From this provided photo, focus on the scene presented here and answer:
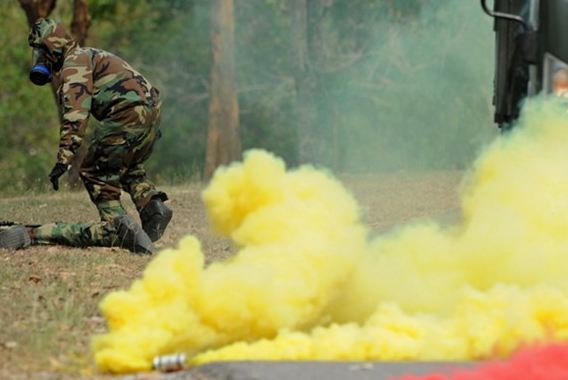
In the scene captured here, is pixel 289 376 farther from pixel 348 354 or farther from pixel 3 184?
pixel 3 184

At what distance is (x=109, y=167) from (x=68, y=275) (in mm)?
1616

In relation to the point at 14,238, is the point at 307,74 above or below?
above

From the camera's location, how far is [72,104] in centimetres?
1136

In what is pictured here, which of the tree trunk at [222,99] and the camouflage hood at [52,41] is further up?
the tree trunk at [222,99]

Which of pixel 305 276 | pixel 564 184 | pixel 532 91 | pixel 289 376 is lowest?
pixel 289 376

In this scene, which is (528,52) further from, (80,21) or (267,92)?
(267,92)

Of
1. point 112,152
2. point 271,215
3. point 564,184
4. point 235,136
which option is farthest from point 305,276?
point 235,136

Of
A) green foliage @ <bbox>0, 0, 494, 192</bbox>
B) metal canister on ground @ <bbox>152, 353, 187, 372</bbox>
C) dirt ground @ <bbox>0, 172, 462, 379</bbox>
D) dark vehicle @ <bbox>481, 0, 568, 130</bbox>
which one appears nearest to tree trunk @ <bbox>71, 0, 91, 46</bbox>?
dirt ground @ <bbox>0, 172, 462, 379</bbox>

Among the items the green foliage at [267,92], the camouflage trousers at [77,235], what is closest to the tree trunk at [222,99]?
the green foliage at [267,92]

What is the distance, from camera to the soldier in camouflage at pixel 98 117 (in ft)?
37.4

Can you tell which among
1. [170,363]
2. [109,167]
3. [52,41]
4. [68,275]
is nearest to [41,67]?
[52,41]

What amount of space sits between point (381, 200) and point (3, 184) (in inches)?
714

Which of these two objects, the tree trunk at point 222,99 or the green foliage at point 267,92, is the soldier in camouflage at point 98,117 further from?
the green foliage at point 267,92

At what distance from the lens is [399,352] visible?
7.13 meters
